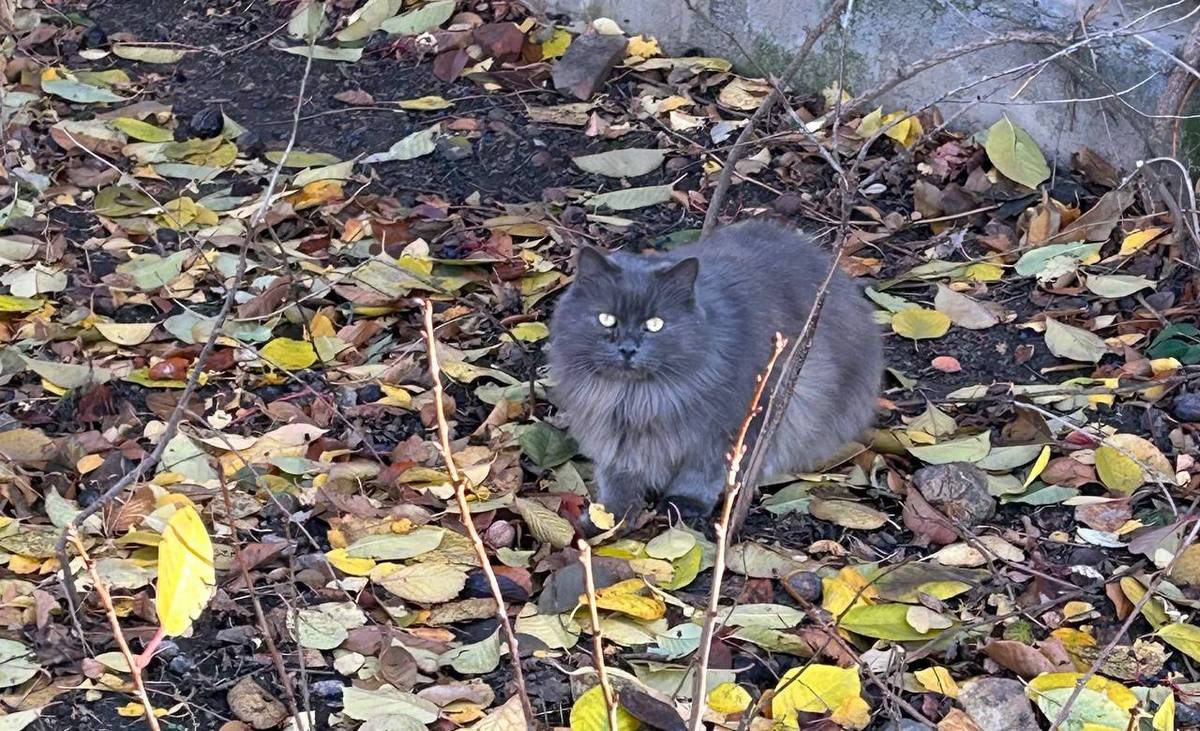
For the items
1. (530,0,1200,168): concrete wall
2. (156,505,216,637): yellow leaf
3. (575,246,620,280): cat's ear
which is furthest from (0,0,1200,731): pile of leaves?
(575,246,620,280): cat's ear

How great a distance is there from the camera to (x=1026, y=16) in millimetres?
4973

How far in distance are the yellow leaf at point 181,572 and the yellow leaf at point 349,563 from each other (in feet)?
5.55

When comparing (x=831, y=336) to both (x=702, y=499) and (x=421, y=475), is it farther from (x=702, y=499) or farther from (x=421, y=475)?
(x=421, y=475)

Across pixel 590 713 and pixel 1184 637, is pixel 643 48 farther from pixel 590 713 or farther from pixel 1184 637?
pixel 590 713

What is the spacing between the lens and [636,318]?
3744 millimetres

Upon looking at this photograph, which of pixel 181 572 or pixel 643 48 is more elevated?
pixel 181 572

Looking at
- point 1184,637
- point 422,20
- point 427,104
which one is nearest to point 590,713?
point 1184,637

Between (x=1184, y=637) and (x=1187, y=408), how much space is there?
38.4 inches

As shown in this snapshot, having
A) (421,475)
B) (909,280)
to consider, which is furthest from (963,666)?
(909,280)

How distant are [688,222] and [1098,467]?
70.4 inches

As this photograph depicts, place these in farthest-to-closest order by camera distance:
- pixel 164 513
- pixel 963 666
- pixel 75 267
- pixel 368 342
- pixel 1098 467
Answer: pixel 75 267 < pixel 368 342 < pixel 1098 467 < pixel 164 513 < pixel 963 666

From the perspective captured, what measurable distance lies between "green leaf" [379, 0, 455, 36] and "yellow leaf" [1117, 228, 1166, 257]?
2.89 metres

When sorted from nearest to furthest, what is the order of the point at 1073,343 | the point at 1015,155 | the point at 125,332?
1. the point at 1073,343
2. the point at 125,332
3. the point at 1015,155

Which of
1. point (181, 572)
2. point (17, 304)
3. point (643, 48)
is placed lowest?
point (17, 304)
